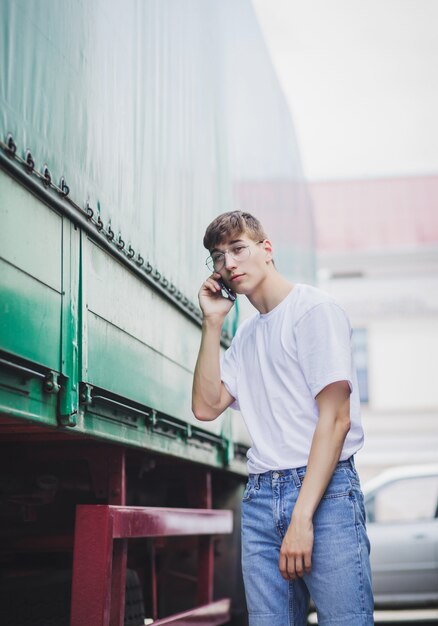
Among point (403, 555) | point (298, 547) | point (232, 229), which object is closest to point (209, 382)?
point (232, 229)

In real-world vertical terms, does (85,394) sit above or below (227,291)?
below

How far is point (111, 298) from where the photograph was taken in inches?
132

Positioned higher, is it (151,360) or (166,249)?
(166,249)

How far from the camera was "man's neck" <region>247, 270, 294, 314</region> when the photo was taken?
9.86ft

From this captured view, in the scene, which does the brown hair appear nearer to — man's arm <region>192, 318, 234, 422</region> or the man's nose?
the man's nose

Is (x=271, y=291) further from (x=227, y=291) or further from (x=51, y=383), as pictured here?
(x=51, y=383)

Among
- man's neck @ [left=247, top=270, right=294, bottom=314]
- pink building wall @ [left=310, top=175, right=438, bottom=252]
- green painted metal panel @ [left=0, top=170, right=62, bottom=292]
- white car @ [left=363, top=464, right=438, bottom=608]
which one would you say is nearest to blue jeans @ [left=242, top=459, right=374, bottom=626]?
man's neck @ [left=247, top=270, right=294, bottom=314]

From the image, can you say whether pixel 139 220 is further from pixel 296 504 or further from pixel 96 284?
pixel 296 504

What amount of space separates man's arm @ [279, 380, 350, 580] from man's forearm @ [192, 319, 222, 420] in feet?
2.02

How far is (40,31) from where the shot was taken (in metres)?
2.75

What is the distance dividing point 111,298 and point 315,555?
1.24m

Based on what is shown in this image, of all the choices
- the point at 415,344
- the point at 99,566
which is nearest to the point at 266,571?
the point at 99,566

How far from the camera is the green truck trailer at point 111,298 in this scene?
105 inches

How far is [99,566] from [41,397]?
865 millimetres
